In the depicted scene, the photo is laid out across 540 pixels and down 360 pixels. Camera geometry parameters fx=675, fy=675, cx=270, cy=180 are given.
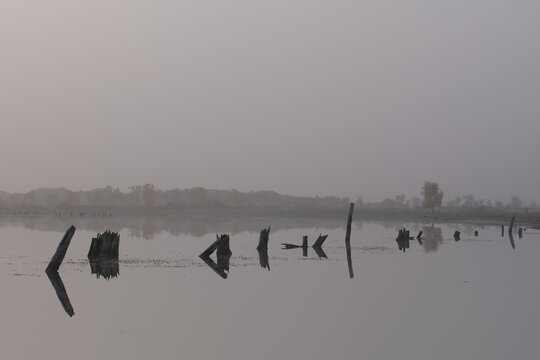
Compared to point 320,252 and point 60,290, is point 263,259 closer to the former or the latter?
point 320,252

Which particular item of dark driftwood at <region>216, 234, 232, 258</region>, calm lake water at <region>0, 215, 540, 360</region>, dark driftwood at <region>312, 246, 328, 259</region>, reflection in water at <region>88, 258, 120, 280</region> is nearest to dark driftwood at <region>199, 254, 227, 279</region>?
calm lake water at <region>0, 215, 540, 360</region>

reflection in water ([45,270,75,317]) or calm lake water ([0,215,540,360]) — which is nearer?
calm lake water ([0,215,540,360])

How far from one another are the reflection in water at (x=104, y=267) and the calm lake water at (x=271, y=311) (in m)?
0.38

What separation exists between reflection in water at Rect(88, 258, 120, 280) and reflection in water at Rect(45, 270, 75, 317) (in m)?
1.53

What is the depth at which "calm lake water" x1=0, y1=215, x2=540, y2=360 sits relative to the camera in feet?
44.9

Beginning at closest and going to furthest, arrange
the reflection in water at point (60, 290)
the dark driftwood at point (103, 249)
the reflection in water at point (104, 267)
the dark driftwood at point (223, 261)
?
the reflection in water at point (60, 290) < the reflection in water at point (104, 267) < the dark driftwood at point (223, 261) < the dark driftwood at point (103, 249)

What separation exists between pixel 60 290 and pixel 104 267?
22.1 feet

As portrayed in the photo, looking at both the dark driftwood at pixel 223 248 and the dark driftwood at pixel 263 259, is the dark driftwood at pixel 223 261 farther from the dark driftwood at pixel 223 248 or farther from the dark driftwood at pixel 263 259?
the dark driftwood at pixel 263 259

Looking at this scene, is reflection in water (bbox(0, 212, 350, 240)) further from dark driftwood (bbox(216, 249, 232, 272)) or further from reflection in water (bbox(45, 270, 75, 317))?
reflection in water (bbox(45, 270, 75, 317))

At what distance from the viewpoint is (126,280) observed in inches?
931

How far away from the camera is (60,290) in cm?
2114

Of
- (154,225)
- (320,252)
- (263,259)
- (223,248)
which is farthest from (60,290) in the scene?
(154,225)

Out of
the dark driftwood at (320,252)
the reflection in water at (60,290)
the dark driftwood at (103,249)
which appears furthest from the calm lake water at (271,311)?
the dark driftwood at (320,252)

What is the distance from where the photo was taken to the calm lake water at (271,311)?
13.7 metres
